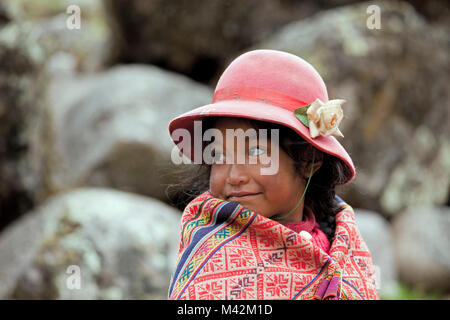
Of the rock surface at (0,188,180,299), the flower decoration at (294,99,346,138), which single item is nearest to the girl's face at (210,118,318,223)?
the flower decoration at (294,99,346,138)

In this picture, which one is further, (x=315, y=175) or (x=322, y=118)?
(x=315, y=175)

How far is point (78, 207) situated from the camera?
3.42m

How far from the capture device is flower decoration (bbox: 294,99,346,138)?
1.71m

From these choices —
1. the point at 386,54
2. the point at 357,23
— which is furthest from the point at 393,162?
the point at 357,23

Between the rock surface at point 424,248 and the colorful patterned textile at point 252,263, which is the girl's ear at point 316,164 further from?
the rock surface at point 424,248

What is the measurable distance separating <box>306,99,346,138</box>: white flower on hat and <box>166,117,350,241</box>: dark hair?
90 mm

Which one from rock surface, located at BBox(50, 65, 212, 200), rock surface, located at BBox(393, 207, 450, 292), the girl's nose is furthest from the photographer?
rock surface, located at BBox(393, 207, 450, 292)

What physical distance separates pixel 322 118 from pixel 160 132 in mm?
3038

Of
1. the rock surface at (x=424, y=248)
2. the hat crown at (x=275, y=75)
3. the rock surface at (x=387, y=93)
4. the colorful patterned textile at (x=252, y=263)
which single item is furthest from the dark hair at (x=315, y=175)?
the rock surface at (x=424, y=248)

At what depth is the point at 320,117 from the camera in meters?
1.71

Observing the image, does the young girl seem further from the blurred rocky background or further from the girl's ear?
the blurred rocky background

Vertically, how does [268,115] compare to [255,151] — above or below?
above

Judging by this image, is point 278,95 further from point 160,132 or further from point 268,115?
point 160,132

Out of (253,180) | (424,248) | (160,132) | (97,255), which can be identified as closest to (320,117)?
(253,180)
